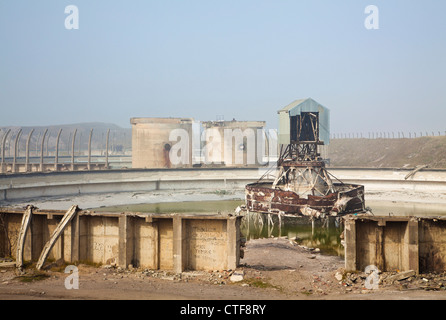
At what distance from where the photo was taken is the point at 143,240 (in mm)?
17234

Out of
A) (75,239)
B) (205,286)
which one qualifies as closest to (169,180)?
(75,239)

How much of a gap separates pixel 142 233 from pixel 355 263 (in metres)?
8.23

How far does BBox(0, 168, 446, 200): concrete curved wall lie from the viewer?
45438 mm

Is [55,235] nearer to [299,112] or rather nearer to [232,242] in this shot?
[232,242]

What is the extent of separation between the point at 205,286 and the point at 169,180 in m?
42.5

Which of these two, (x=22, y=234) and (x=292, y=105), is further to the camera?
(x=292, y=105)

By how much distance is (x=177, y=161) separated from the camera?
69.4m

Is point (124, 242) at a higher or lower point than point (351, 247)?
higher

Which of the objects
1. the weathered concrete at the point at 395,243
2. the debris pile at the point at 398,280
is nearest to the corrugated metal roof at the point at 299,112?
Result: the weathered concrete at the point at 395,243

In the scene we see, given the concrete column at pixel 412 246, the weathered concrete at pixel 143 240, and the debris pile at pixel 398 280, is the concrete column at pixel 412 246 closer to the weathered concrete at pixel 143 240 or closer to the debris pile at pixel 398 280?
the debris pile at pixel 398 280

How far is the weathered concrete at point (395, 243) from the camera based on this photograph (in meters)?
15.8

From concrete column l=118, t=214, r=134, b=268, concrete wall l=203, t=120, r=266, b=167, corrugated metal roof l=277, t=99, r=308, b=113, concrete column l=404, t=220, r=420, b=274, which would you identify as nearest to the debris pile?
concrete column l=404, t=220, r=420, b=274
